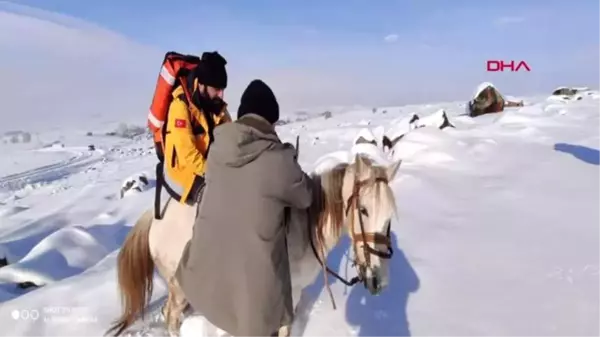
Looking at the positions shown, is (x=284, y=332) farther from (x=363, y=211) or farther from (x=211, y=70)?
(x=211, y=70)

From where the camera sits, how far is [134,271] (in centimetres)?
399

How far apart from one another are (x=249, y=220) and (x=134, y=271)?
1935 mm

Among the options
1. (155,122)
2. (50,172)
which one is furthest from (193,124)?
(50,172)

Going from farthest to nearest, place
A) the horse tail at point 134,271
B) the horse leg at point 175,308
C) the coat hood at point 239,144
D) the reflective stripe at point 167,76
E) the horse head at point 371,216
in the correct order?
the horse tail at point 134,271
the horse leg at point 175,308
the reflective stripe at point 167,76
the horse head at point 371,216
the coat hood at point 239,144

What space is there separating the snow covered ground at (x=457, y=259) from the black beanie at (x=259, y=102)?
1884 mm

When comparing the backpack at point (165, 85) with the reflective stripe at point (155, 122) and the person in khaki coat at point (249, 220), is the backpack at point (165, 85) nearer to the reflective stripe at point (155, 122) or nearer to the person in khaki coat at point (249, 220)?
the reflective stripe at point (155, 122)

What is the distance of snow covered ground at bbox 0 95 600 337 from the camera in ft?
13.9

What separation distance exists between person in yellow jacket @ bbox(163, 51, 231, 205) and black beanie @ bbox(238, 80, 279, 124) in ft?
2.58

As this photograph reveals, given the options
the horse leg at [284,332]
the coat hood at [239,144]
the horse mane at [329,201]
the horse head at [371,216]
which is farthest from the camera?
the horse leg at [284,332]

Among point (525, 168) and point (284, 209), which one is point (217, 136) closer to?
point (284, 209)

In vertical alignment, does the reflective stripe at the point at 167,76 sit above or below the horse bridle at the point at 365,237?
above

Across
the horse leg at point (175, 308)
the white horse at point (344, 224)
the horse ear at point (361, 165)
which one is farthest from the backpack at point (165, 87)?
the horse ear at point (361, 165)

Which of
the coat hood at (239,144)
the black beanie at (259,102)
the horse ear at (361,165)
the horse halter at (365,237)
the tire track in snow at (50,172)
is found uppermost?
the black beanie at (259,102)

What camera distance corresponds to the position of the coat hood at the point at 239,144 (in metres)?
2.47
